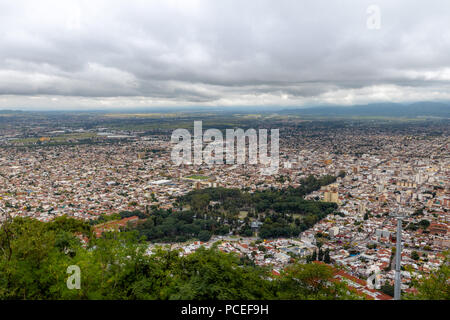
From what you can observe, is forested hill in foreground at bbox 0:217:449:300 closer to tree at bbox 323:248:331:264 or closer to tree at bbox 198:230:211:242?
tree at bbox 323:248:331:264

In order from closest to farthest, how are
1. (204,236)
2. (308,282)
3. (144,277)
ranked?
1. (144,277)
2. (308,282)
3. (204,236)

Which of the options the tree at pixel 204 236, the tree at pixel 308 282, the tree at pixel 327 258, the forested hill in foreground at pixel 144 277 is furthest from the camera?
the tree at pixel 204 236

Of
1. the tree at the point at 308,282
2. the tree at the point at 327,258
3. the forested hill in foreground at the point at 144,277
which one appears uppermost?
the forested hill in foreground at the point at 144,277

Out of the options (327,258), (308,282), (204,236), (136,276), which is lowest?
(204,236)

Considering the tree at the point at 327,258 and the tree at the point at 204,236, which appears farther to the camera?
the tree at the point at 204,236

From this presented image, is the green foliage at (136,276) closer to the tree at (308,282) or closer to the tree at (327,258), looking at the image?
the tree at (308,282)

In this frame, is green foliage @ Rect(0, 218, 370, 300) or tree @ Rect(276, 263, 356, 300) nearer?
green foliage @ Rect(0, 218, 370, 300)

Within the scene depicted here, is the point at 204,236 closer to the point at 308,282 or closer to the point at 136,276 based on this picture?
the point at 308,282

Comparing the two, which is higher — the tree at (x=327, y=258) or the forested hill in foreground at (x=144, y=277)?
the forested hill in foreground at (x=144, y=277)

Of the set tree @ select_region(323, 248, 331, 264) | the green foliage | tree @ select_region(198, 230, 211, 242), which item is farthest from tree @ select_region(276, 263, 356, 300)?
tree @ select_region(198, 230, 211, 242)

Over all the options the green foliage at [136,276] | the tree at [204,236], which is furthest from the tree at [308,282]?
the tree at [204,236]

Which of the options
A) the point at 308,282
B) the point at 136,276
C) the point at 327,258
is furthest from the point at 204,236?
the point at 136,276

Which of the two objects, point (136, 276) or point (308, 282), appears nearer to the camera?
point (136, 276)
